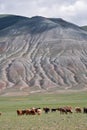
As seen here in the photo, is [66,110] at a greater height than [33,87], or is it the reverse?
[33,87]

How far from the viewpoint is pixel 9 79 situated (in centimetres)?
19000

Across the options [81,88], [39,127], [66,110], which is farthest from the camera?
[81,88]

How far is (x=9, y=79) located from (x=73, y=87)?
100 feet

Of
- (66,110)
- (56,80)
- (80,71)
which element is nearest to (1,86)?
(56,80)

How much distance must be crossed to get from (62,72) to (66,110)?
143003 mm

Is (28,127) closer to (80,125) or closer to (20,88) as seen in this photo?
(80,125)

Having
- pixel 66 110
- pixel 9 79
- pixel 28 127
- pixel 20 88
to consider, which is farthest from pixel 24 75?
pixel 28 127

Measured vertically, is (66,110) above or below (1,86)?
below

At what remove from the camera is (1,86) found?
178 metres

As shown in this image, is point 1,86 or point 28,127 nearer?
point 28,127

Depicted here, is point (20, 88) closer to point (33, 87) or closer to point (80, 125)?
point (33, 87)

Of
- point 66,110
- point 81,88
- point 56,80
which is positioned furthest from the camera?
point 56,80

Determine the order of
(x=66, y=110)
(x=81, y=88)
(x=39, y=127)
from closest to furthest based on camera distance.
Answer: (x=39, y=127) → (x=66, y=110) → (x=81, y=88)

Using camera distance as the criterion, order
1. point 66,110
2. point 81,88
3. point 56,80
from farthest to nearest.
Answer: point 56,80 < point 81,88 < point 66,110
